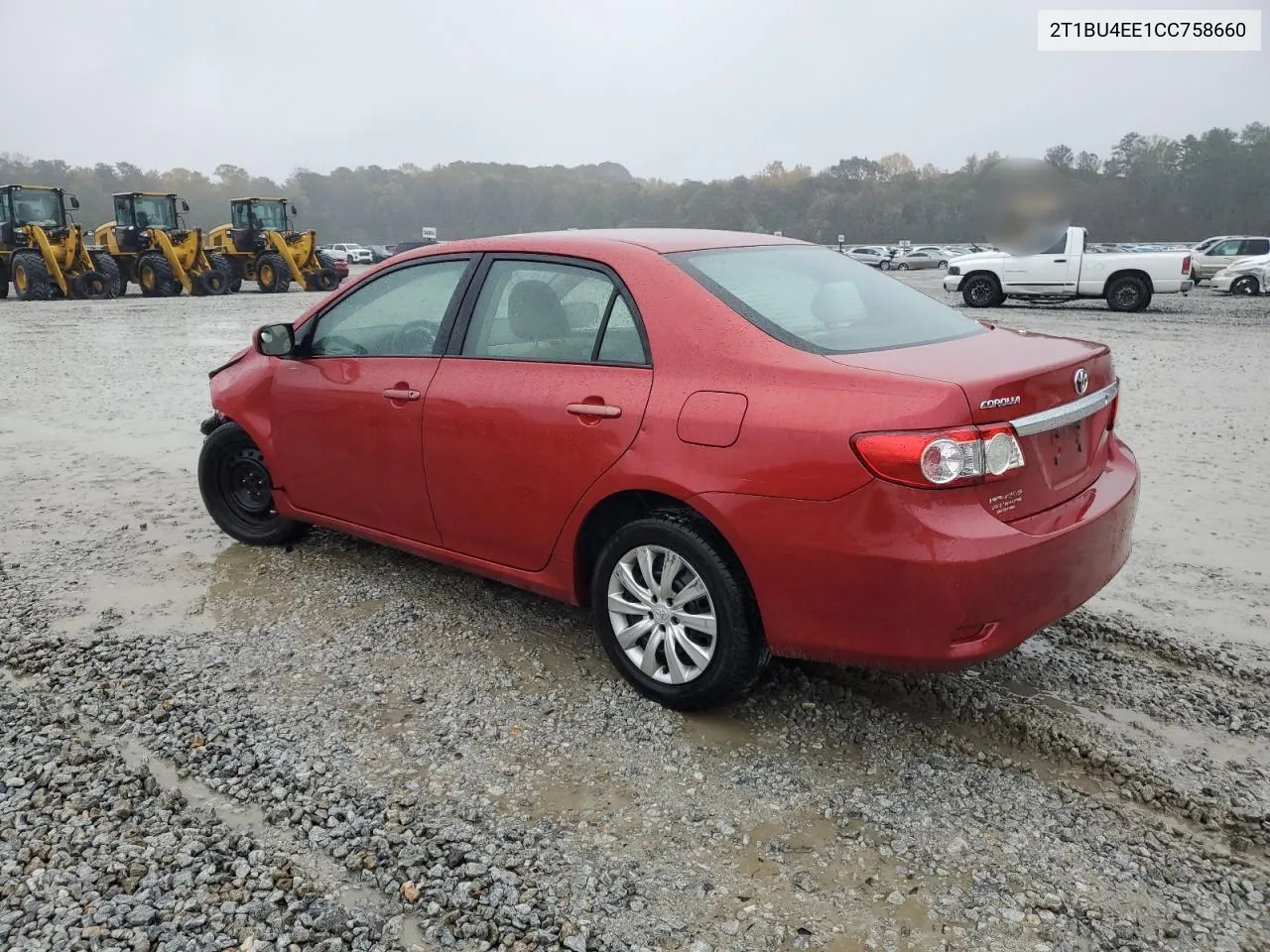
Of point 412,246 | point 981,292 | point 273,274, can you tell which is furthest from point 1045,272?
point 273,274

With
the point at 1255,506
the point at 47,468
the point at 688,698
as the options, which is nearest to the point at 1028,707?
the point at 688,698

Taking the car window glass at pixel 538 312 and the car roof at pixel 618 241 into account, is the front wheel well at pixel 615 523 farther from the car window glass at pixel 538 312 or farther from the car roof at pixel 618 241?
the car roof at pixel 618 241

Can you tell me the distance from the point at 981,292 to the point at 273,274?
19.5 meters

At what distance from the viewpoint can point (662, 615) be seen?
3.27 meters

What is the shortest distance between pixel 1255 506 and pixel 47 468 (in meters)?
7.76

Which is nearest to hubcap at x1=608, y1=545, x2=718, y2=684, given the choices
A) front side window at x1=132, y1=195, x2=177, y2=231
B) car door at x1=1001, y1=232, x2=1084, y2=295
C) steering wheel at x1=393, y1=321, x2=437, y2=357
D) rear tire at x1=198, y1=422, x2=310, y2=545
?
steering wheel at x1=393, y1=321, x2=437, y2=357

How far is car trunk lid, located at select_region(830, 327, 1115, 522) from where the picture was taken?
274 centimetres

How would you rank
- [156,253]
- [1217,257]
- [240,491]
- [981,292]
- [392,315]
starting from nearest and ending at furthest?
[392,315] < [240,491] < [981,292] < [1217,257] < [156,253]

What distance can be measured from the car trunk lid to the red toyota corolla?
0.4 inches

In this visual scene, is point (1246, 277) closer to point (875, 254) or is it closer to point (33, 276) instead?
point (875, 254)

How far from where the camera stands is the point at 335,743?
3.16 metres

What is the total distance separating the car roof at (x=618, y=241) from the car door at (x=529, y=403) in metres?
0.08

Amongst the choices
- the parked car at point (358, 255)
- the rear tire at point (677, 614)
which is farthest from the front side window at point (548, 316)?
the parked car at point (358, 255)

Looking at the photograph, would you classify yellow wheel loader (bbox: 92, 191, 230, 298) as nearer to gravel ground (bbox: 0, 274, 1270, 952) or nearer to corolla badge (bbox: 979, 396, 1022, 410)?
gravel ground (bbox: 0, 274, 1270, 952)
